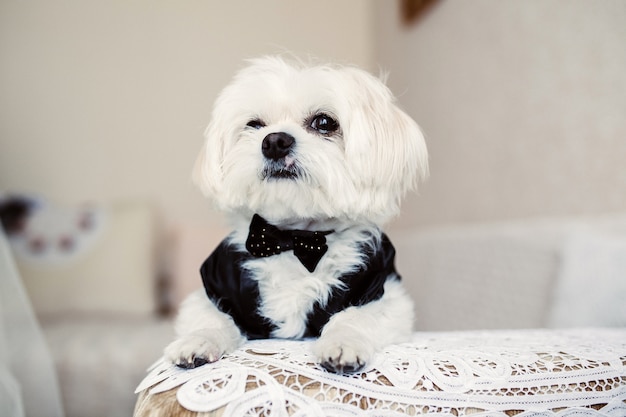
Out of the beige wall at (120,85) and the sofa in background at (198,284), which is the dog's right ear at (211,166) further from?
the beige wall at (120,85)

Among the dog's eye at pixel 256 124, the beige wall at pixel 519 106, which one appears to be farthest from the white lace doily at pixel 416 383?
the beige wall at pixel 519 106

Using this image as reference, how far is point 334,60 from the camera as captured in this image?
200cm

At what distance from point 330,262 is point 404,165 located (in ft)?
0.97

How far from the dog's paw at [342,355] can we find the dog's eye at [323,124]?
21.5 inches

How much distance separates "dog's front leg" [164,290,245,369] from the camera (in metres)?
0.86

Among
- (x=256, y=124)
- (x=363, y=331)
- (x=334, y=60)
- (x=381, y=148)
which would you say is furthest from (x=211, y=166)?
(x=334, y=60)

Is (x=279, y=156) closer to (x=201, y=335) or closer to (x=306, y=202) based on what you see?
(x=306, y=202)

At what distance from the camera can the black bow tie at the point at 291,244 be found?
1.11m

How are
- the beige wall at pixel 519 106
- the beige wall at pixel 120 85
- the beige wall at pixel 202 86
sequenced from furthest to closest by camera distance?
the beige wall at pixel 120 85, the beige wall at pixel 202 86, the beige wall at pixel 519 106

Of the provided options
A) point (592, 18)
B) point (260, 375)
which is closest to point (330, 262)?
point (260, 375)

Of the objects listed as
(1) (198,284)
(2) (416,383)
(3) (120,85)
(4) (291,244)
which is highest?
(3) (120,85)

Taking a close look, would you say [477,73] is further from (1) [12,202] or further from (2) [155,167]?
(1) [12,202]

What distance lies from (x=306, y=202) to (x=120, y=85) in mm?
2875

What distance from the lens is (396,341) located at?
3.60ft
